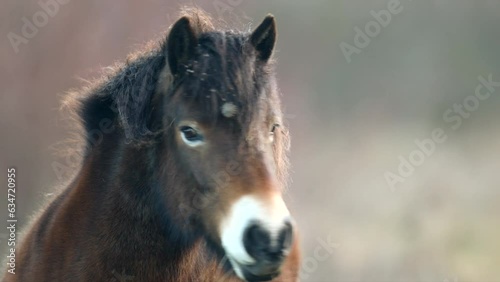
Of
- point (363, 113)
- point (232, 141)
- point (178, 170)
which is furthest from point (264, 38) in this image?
point (363, 113)

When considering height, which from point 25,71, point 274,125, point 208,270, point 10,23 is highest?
point 10,23

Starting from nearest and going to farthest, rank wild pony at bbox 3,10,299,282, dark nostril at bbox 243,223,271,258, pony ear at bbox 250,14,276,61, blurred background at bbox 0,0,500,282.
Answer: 1. dark nostril at bbox 243,223,271,258
2. wild pony at bbox 3,10,299,282
3. pony ear at bbox 250,14,276,61
4. blurred background at bbox 0,0,500,282

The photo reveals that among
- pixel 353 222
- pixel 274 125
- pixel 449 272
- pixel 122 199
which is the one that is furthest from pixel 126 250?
pixel 449 272

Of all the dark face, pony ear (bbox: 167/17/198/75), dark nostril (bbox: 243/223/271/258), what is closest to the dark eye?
the dark face

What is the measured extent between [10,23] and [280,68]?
10.5 ft

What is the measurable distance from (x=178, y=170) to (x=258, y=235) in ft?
1.59

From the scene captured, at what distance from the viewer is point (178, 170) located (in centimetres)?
221

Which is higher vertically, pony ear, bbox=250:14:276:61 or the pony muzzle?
pony ear, bbox=250:14:276:61

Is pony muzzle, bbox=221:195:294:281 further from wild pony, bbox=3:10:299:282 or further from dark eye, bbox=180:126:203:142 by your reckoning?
dark eye, bbox=180:126:203:142

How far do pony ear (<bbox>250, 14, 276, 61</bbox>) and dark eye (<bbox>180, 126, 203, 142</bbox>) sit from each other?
1.42ft

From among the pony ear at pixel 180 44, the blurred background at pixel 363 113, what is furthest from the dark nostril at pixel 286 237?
the blurred background at pixel 363 113

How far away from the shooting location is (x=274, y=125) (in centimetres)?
226

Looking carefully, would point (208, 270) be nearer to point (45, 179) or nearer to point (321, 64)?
point (45, 179)

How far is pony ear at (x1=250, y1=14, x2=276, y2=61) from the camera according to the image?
2354mm
